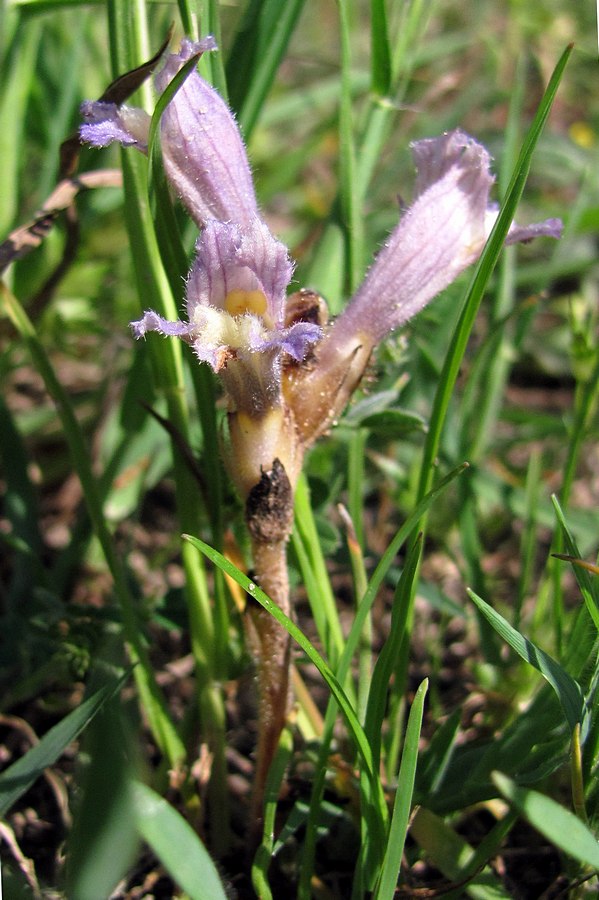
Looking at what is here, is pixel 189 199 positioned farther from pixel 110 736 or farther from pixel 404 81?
pixel 404 81

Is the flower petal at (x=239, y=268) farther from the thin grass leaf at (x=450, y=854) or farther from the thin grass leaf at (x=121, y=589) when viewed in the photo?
the thin grass leaf at (x=450, y=854)

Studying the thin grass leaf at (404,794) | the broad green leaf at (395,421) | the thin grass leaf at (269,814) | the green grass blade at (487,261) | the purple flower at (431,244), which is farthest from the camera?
the broad green leaf at (395,421)

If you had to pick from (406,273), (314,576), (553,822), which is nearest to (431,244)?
(406,273)

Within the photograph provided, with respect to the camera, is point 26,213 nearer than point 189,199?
No

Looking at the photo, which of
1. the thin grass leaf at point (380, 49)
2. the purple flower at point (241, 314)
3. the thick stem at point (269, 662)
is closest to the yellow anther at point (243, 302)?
the purple flower at point (241, 314)

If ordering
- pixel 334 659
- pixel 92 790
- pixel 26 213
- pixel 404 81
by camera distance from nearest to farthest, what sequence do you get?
pixel 92 790
pixel 334 659
pixel 404 81
pixel 26 213

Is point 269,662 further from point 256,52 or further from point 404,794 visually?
point 256,52

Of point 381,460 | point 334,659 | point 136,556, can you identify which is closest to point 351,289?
point 381,460

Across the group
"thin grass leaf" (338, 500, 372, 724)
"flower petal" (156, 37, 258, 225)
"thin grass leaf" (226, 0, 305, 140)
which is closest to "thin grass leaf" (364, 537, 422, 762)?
"thin grass leaf" (338, 500, 372, 724)
